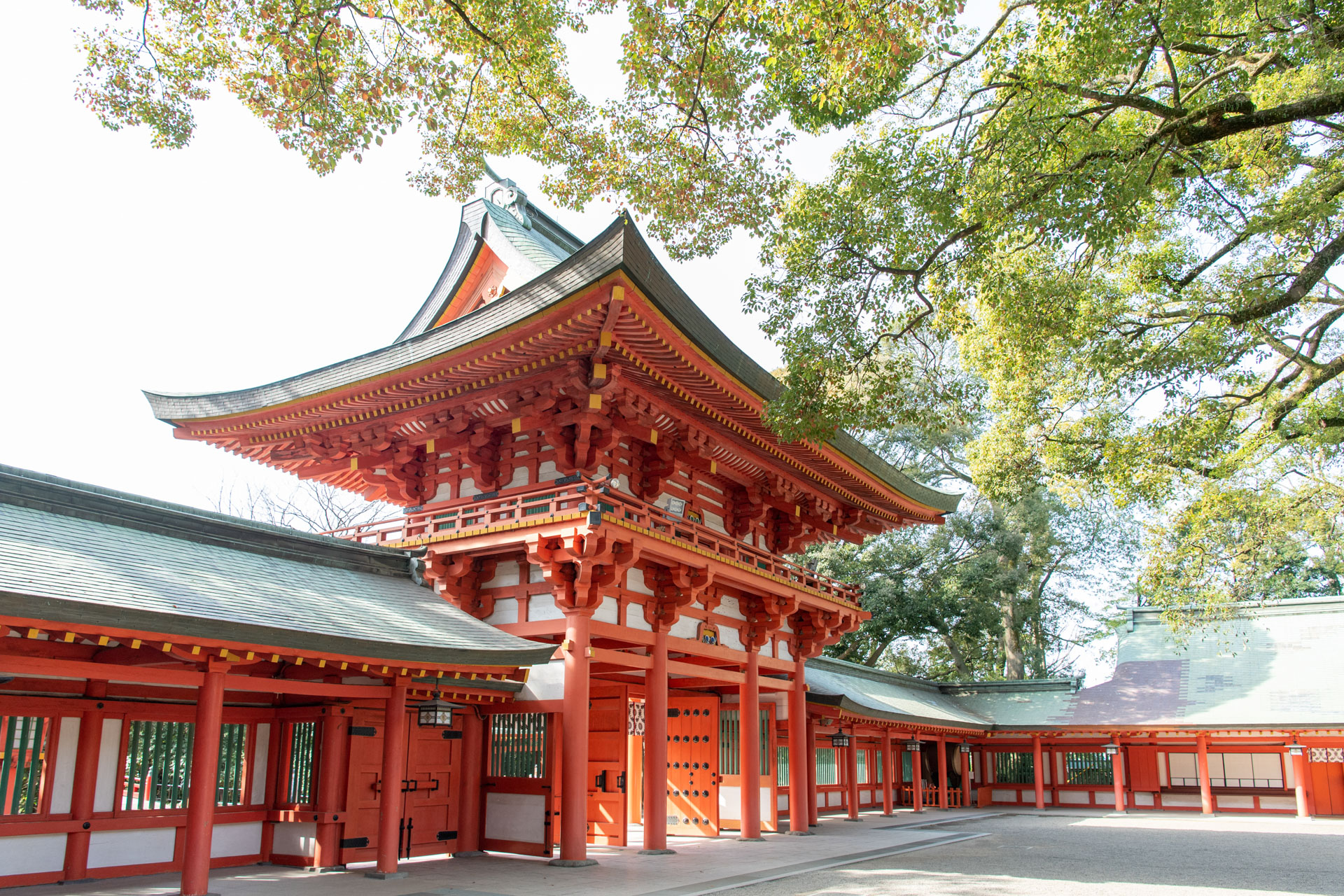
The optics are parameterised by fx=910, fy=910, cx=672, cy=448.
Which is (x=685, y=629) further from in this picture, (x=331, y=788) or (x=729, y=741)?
(x=331, y=788)

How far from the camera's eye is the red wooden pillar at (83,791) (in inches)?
371

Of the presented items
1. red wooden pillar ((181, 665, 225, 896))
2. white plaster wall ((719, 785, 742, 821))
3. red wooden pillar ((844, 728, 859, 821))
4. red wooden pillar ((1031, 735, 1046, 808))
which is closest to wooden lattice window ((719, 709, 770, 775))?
white plaster wall ((719, 785, 742, 821))

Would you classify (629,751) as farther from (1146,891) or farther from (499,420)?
(1146,891)

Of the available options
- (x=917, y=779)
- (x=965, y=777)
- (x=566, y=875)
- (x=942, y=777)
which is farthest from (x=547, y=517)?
(x=965, y=777)

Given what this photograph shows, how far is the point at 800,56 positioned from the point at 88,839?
1163 cm

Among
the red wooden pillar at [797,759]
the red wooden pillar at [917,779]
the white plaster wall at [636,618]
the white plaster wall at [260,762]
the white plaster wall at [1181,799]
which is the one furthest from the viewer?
the white plaster wall at [1181,799]

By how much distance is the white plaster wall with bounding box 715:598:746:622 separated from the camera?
16.2 metres

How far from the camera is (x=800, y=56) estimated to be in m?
10.7

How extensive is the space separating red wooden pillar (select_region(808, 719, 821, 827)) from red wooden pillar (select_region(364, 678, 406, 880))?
10.4 metres

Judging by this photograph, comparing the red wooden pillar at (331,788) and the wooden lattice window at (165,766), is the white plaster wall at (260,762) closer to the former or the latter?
the wooden lattice window at (165,766)

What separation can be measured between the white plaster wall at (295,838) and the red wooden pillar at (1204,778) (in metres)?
22.9

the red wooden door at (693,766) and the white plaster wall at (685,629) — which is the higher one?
the white plaster wall at (685,629)

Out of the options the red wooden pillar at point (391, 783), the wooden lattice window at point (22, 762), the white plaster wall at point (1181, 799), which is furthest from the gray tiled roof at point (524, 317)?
the white plaster wall at point (1181, 799)

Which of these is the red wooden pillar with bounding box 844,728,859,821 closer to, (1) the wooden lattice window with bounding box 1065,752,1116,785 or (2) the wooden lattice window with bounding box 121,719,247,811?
(1) the wooden lattice window with bounding box 1065,752,1116,785
